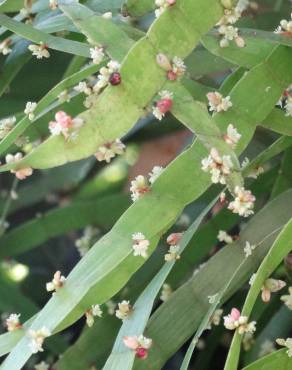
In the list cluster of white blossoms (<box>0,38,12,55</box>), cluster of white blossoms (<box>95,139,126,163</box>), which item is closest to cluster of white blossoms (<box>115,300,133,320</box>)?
cluster of white blossoms (<box>95,139,126,163</box>)

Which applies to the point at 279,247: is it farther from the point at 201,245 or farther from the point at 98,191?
the point at 98,191

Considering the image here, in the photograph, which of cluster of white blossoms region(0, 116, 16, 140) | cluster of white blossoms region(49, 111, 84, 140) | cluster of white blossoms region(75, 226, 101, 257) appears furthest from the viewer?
cluster of white blossoms region(75, 226, 101, 257)

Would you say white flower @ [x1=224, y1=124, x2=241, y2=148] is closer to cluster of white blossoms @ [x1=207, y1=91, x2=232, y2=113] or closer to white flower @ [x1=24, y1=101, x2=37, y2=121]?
cluster of white blossoms @ [x1=207, y1=91, x2=232, y2=113]

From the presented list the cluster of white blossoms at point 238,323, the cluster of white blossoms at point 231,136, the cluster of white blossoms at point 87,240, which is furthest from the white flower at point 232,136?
the cluster of white blossoms at point 87,240

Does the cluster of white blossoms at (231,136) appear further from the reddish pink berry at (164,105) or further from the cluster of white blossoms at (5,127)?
the cluster of white blossoms at (5,127)

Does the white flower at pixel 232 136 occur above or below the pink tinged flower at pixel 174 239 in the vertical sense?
above

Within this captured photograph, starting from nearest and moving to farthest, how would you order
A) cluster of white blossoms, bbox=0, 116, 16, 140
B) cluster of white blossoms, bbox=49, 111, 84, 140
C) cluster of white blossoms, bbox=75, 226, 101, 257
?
cluster of white blossoms, bbox=49, 111, 84, 140
cluster of white blossoms, bbox=0, 116, 16, 140
cluster of white blossoms, bbox=75, 226, 101, 257

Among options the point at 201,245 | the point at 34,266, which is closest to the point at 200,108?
the point at 201,245
